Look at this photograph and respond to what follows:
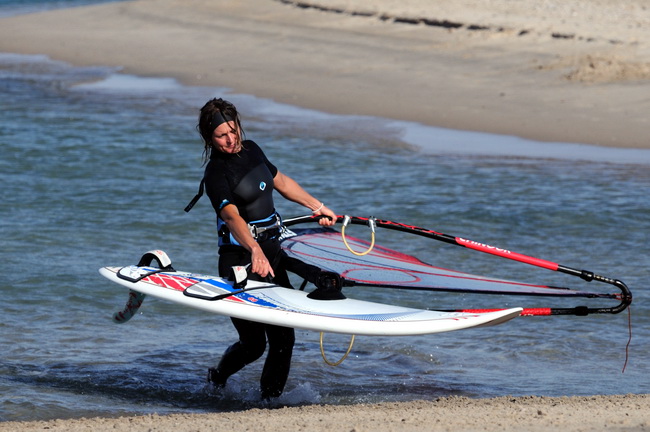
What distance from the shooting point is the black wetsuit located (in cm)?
525

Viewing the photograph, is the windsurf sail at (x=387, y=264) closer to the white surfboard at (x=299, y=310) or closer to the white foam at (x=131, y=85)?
the white surfboard at (x=299, y=310)

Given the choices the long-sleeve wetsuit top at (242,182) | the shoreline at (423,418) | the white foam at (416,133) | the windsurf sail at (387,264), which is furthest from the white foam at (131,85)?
the shoreline at (423,418)

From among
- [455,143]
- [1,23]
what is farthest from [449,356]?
[1,23]

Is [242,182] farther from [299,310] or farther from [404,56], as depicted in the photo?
[404,56]

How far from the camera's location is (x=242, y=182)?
5270mm

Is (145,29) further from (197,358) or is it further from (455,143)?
(197,358)

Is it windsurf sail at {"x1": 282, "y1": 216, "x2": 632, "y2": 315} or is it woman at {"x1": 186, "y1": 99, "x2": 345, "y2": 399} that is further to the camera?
windsurf sail at {"x1": 282, "y1": 216, "x2": 632, "y2": 315}

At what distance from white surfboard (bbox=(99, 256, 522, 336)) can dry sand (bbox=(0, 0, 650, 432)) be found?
466 mm

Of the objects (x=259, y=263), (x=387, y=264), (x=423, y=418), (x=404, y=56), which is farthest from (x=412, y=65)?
(x=423, y=418)

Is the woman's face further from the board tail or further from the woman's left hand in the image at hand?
the board tail

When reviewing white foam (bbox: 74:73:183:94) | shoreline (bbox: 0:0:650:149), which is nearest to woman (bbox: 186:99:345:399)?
shoreline (bbox: 0:0:650:149)

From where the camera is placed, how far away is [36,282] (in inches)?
328

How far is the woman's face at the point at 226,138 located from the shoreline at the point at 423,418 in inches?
56.8

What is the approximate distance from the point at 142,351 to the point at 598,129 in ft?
27.1
